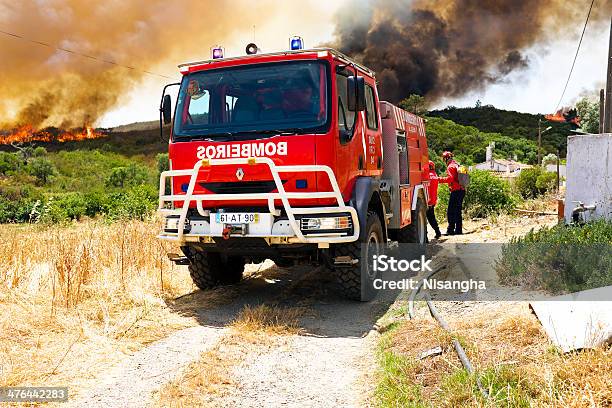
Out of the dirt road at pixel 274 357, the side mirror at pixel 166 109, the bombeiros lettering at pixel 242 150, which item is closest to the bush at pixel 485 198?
the dirt road at pixel 274 357

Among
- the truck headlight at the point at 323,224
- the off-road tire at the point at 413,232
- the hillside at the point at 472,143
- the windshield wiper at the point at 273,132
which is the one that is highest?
the hillside at the point at 472,143

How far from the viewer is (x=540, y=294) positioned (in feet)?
18.5

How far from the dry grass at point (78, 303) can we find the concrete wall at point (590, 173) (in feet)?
19.6

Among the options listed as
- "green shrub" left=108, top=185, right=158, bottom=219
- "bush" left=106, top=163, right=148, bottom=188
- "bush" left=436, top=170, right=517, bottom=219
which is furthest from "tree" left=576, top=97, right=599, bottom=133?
"bush" left=436, top=170, right=517, bottom=219

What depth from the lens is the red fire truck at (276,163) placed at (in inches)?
232

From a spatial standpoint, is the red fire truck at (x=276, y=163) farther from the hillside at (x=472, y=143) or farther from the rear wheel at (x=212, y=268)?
the hillside at (x=472, y=143)

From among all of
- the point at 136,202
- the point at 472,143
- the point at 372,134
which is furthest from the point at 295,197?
the point at 472,143

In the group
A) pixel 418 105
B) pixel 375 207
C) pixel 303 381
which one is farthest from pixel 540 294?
pixel 418 105

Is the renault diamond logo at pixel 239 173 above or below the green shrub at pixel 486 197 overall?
above

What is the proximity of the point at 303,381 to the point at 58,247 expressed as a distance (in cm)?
450

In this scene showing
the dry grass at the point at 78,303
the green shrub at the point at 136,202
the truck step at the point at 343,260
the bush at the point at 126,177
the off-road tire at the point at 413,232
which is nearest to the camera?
the dry grass at the point at 78,303

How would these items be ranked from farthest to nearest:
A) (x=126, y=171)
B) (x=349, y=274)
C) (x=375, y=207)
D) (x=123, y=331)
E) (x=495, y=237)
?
(x=126, y=171), (x=495, y=237), (x=375, y=207), (x=349, y=274), (x=123, y=331)

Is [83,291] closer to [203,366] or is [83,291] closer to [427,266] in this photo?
[203,366]

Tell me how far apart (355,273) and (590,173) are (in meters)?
4.49
